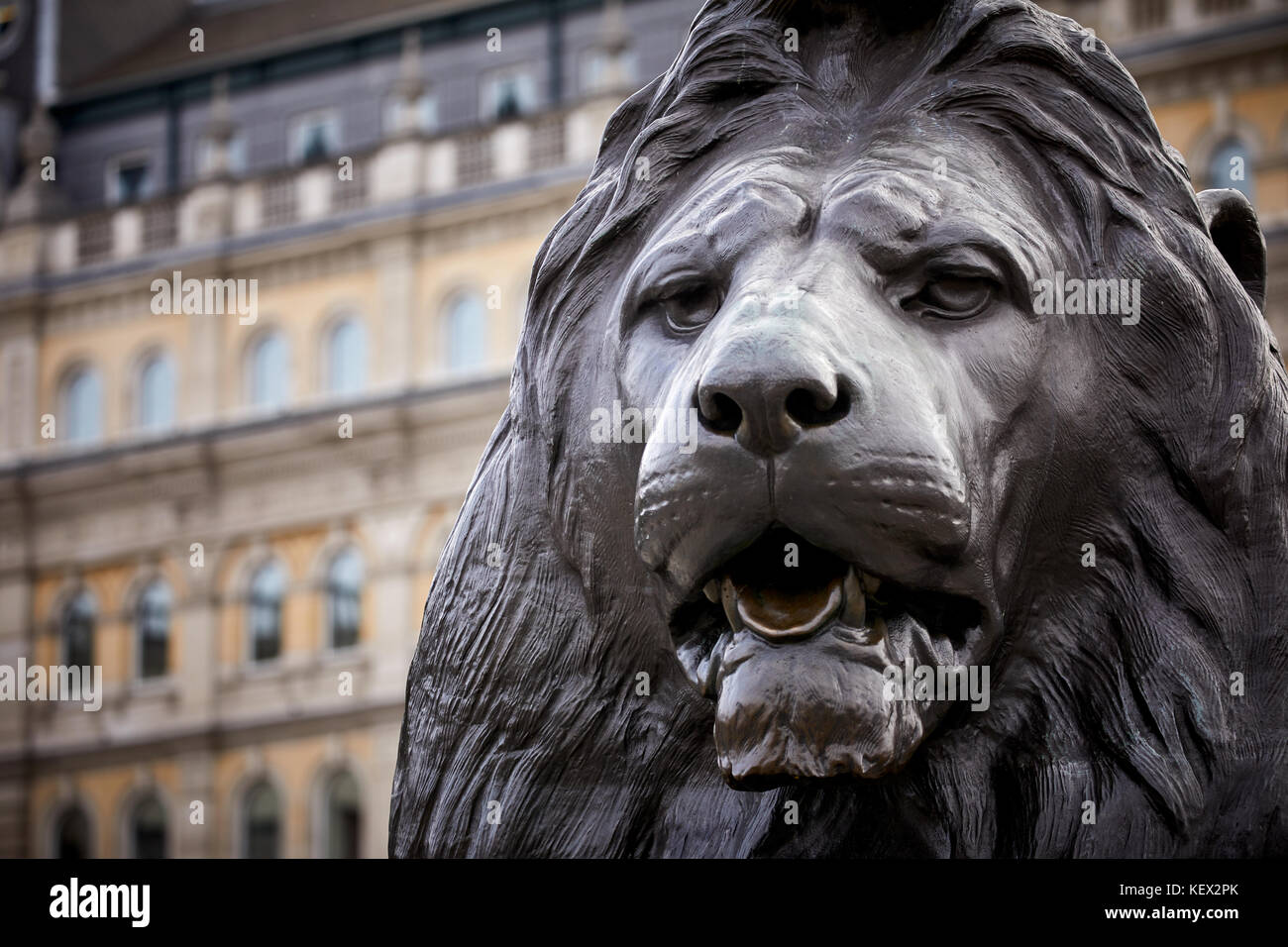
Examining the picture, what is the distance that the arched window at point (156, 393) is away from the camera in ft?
135

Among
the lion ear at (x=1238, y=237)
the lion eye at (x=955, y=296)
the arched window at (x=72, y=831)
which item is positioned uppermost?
the lion ear at (x=1238, y=237)

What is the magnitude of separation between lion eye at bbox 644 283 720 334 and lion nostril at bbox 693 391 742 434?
0.71ft

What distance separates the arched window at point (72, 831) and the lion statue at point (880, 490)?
3911cm

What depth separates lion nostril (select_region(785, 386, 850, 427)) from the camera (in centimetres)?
201

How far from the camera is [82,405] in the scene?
4191 centimetres

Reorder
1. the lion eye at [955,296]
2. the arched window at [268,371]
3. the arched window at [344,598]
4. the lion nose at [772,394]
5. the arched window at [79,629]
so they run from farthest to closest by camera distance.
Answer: the arched window at [79,629]
the arched window at [268,371]
the arched window at [344,598]
the lion eye at [955,296]
the lion nose at [772,394]

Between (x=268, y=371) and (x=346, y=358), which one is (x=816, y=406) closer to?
(x=346, y=358)

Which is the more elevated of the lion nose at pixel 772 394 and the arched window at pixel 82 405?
the arched window at pixel 82 405

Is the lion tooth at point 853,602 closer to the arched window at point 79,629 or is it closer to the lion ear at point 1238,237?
the lion ear at point 1238,237

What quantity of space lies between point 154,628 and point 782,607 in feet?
130

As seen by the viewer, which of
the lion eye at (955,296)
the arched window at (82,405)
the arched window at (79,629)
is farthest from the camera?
the arched window at (82,405)

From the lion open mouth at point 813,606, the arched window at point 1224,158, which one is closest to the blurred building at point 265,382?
the arched window at point 1224,158

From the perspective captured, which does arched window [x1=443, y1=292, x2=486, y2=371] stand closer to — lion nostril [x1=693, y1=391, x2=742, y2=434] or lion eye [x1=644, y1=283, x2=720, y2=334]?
lion eye [x1=644, y1=283, x2=720, y2=334]

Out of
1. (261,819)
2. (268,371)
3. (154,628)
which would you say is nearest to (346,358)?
(268,371)
